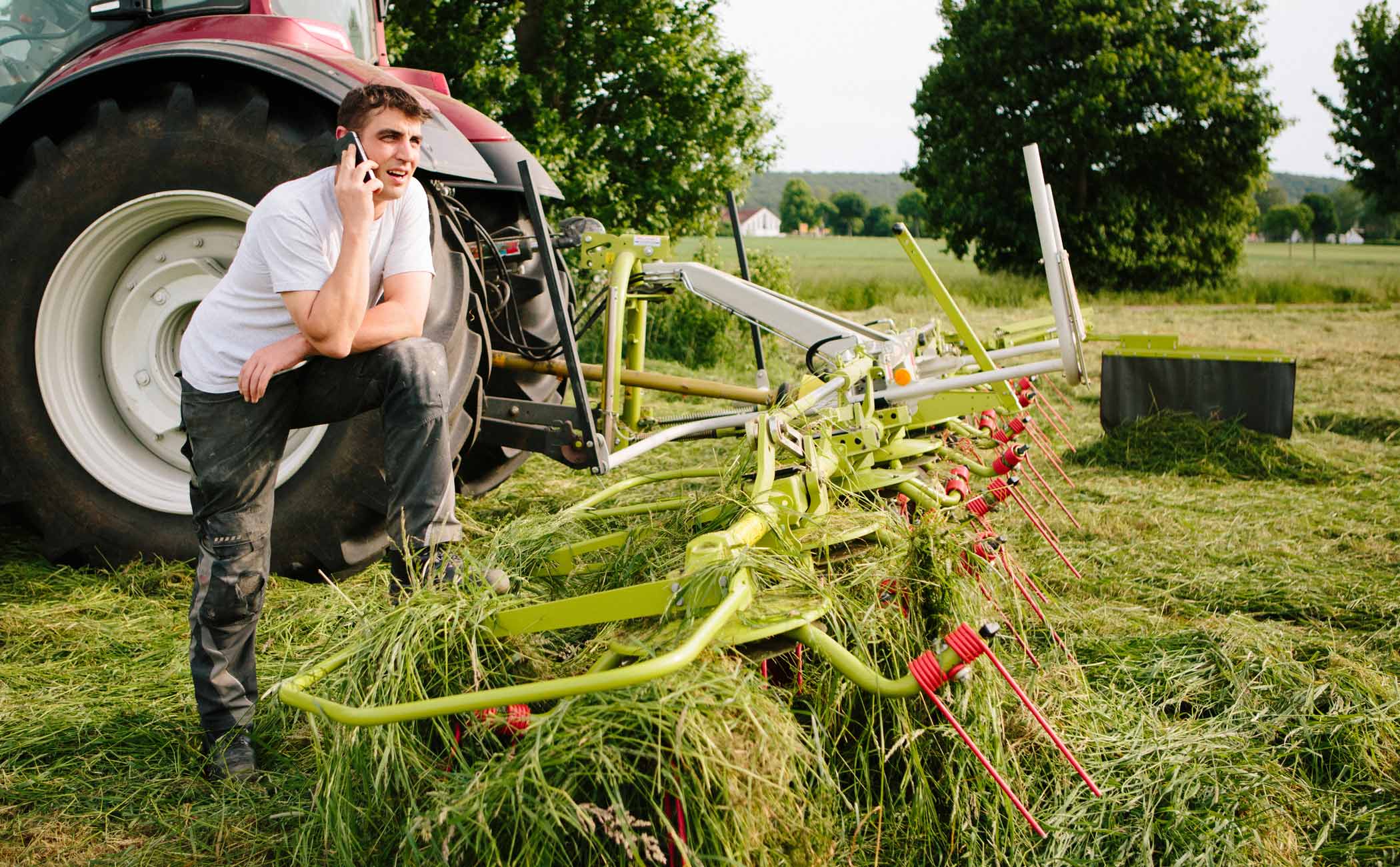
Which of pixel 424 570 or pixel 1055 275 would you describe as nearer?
pixel 424 570

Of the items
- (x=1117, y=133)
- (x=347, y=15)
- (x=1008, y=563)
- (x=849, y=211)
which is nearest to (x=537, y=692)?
(x=1008, y=563)

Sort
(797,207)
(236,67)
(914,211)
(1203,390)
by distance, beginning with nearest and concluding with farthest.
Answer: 1. (236,67)
2. (1203,390)
3. (914,211)
4. (797,207)

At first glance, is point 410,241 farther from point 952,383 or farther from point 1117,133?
point 1117,133

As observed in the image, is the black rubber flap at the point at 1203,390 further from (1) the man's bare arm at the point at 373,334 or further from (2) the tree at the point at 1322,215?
(2) the tree at the point at 1322,215

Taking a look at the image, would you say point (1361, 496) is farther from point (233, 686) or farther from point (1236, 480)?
point (233, 686)

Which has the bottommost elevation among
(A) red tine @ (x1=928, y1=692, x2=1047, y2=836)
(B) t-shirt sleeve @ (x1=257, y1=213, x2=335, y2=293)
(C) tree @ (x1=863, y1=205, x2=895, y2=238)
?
(A) red tine @ (x1=928, y1=692, x2=1047, y2=836)

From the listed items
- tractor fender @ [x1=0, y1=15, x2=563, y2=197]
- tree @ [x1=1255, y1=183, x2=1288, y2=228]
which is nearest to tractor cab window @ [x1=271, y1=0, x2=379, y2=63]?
tractor fender @ [x1=0, y1=15, x2=563, y2=197]

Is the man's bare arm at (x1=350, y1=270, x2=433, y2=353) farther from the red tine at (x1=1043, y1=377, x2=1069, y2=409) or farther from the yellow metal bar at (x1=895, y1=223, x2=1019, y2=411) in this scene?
the red tine at (x1=1043, y1=377, x2=1069, y2=409)

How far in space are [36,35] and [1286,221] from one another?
79568 millimetres

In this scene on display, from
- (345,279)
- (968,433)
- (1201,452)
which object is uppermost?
(345,279)

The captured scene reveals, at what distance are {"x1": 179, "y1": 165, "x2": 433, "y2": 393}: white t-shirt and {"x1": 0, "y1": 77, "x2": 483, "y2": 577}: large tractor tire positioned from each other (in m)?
0.66

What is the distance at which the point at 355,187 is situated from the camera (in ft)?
7.11

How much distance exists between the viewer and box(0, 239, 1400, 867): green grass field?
166 cm

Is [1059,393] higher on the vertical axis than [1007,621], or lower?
higher
